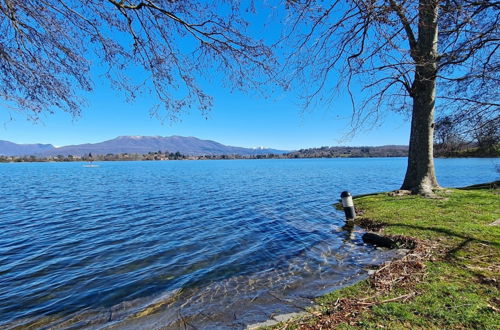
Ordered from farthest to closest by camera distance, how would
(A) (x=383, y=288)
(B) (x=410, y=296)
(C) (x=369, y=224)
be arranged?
1. (C) (x=369, y=224)
2. (A) (x=383, y=288)
3. (B) (x=410, y=296)

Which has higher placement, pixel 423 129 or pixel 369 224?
pixel 423 129

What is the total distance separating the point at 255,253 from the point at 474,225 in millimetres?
6453

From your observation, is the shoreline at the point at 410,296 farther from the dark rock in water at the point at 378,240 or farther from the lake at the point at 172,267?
the dark rock in water at the point at 378,240

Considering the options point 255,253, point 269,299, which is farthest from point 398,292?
point 255,253

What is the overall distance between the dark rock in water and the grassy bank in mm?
292

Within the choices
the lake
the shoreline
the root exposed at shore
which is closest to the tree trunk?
the lake

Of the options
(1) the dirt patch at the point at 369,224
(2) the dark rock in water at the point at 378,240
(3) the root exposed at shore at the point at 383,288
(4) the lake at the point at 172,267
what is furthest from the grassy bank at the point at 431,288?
(1) the dirt patch at the point at 369,224

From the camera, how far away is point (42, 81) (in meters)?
4.50

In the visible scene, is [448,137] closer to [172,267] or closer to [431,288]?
[431,288]

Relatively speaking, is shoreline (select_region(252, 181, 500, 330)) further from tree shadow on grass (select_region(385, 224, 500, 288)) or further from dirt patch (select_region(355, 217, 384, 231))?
dirt patch (select_region(355, 217, 384, 231))

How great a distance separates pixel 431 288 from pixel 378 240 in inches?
140

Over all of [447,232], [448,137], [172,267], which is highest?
[448,137]

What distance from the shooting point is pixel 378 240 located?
7.82 metres

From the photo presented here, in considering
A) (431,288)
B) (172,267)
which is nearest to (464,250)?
(431,288)
